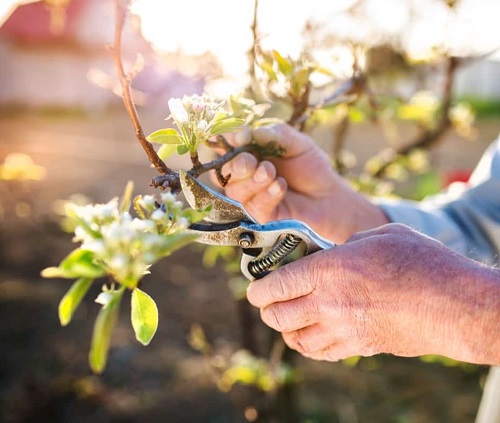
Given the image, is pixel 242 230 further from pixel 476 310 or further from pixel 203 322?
pixel 203 322

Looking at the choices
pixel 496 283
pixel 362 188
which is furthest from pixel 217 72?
pixel 496 283

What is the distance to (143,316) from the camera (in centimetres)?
100

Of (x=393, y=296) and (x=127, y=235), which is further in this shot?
(x=393, y=296)

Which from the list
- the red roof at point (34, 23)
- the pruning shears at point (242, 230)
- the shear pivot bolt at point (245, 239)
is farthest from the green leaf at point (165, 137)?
the red roof at point (34, 23)

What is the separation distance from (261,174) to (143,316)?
0.63 m

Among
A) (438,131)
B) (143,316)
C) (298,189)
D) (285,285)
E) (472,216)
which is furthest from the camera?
(438,131)

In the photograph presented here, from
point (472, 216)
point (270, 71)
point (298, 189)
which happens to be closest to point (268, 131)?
point (270, 71)

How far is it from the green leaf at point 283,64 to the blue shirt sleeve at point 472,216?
889 mm

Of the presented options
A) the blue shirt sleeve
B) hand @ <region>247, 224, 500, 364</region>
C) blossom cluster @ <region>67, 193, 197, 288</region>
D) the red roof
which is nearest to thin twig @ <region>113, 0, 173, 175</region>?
blossom cluster @ <region>67, 193, 197, 288</region>

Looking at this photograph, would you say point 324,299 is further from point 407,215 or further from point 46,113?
point 46,113

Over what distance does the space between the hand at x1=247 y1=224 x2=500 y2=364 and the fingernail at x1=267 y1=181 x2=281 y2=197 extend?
33 centimetres

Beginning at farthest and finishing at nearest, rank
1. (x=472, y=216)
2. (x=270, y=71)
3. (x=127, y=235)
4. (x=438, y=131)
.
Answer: (x=438, y=131), (x=472, y=216), (x=270, y=71), (x=127, y=235)

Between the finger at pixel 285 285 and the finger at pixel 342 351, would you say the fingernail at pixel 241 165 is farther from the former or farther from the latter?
the finger at pixel 342 351

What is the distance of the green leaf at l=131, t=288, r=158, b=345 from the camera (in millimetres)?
999
